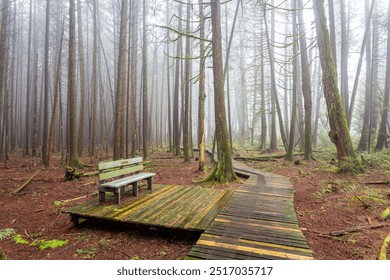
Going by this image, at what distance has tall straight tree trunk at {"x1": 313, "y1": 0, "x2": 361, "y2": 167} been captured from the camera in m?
7.84

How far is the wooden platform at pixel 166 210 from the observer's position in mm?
3807

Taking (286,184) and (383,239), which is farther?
(286,184)

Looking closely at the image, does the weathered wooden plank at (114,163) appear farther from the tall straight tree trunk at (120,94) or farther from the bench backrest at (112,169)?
the tall straight tree trunk at (120,94)

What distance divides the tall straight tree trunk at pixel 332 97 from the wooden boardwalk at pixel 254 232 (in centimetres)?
388

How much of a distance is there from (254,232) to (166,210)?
1.81m

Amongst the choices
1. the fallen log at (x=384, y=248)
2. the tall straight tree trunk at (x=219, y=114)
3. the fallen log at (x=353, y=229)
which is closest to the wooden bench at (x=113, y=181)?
the tall straight tree trunk at (x=219, y=114)

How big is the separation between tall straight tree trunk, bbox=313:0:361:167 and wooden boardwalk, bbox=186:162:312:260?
153 inches

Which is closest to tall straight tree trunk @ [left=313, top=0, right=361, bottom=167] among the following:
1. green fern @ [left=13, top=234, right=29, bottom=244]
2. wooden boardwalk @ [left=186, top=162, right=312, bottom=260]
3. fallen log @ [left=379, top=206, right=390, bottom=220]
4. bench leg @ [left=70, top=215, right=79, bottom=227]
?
wooden boardwalk @ [left=186, top=162, right=312, bottom=260]

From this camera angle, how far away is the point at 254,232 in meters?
3.36
